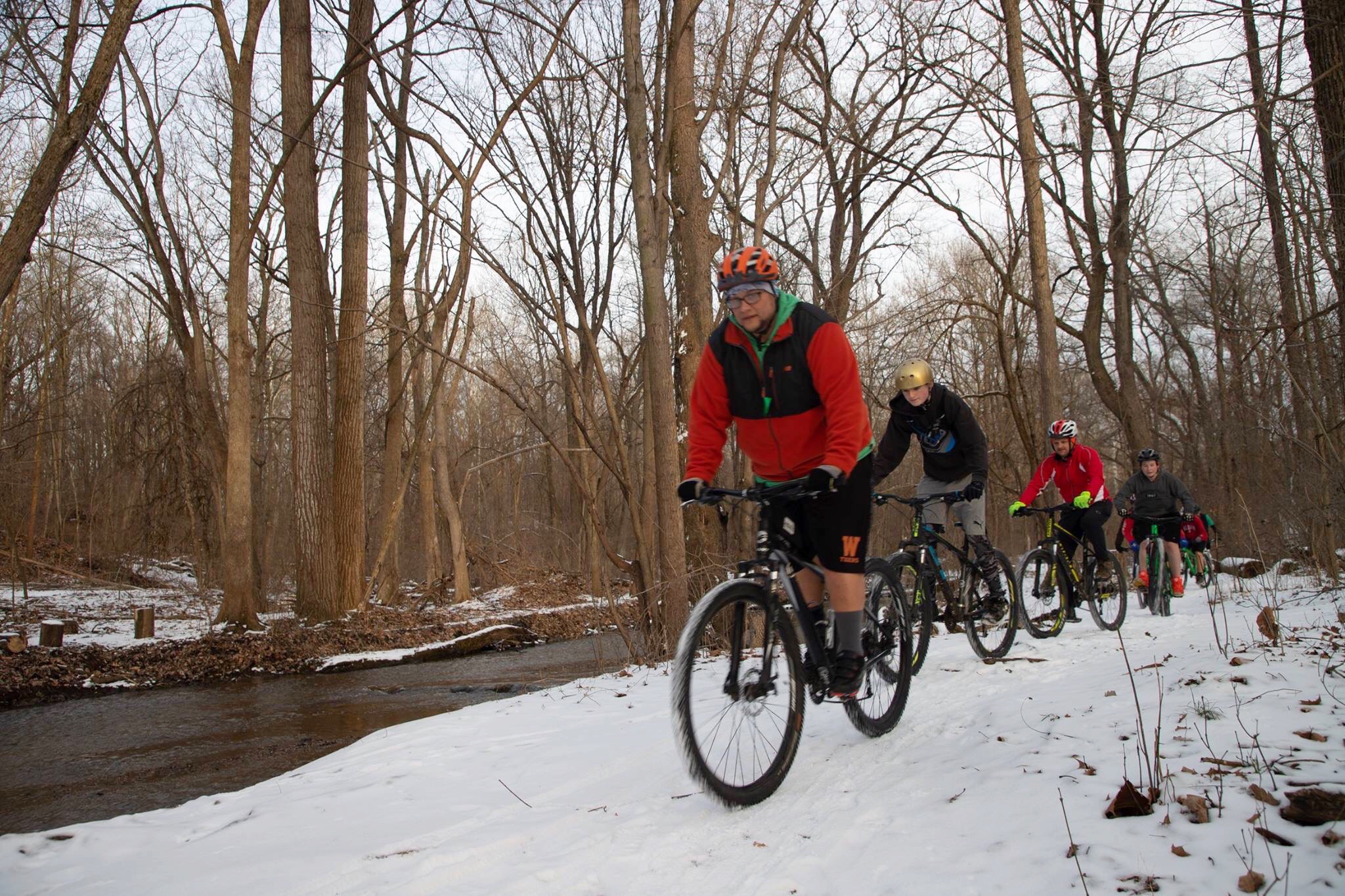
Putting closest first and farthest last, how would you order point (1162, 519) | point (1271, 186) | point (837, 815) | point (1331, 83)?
point (837, 815)
point (1331, 83)
point (1271, 186)
point (1162, 519)

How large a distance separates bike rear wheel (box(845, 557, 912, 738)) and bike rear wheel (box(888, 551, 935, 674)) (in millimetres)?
105

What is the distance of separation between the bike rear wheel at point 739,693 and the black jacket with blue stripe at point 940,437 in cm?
260

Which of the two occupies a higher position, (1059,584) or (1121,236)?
(1121,236)

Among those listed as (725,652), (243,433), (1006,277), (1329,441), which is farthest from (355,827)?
(1006,277)

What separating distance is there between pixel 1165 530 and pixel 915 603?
683 cm

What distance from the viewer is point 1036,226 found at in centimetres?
1355

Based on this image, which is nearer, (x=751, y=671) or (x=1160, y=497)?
(x=751, y=671)

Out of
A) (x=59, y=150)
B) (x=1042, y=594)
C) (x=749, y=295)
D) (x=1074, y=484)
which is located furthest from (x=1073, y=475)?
(x=59, y=150)

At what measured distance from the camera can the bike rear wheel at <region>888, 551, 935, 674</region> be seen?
16.2 ft

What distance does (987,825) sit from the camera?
105 inches

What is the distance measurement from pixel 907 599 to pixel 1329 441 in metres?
7.52

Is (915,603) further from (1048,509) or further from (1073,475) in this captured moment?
(1073,475)

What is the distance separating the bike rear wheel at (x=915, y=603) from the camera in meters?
4.92

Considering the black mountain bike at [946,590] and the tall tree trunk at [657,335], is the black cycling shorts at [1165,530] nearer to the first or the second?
the black mountain bike at [946,590]
